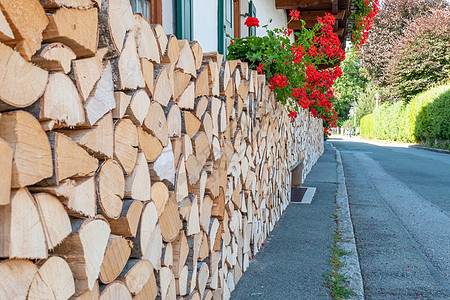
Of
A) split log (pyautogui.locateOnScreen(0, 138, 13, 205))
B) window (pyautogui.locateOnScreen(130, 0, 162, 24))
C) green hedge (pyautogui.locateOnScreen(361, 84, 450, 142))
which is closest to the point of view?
split log (pyautogui.locateOnScreen(0, 138, 13, 205))

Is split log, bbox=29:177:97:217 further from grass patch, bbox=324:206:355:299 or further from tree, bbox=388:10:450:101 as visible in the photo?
tree, bbox=388:10:450:101

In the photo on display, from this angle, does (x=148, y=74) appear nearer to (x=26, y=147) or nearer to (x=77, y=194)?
(x=77, y=194)

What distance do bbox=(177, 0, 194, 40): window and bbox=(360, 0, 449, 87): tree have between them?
27133mm

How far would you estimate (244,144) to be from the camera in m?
3.40

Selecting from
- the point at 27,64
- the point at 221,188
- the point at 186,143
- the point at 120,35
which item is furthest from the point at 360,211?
the point at 27,64

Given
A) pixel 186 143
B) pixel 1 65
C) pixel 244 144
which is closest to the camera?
pixel 1 65

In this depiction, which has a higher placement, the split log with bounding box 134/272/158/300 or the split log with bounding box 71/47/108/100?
the split log with bounding box 71/47/108/100

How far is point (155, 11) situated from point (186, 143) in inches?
68.3

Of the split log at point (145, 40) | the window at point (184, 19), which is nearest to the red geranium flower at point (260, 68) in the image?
the window at point (184, 19)

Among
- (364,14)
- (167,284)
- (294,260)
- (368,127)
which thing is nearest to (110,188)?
(167,284)

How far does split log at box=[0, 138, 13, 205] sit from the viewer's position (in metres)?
0.93

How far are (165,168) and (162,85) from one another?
362 millimetres

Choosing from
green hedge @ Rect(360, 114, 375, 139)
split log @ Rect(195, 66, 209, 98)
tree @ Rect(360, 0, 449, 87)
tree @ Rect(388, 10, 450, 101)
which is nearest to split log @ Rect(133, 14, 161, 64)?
split log @ Rect(195, 66, 209, 98)

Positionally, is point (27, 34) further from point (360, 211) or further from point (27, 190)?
point (360, 211)
